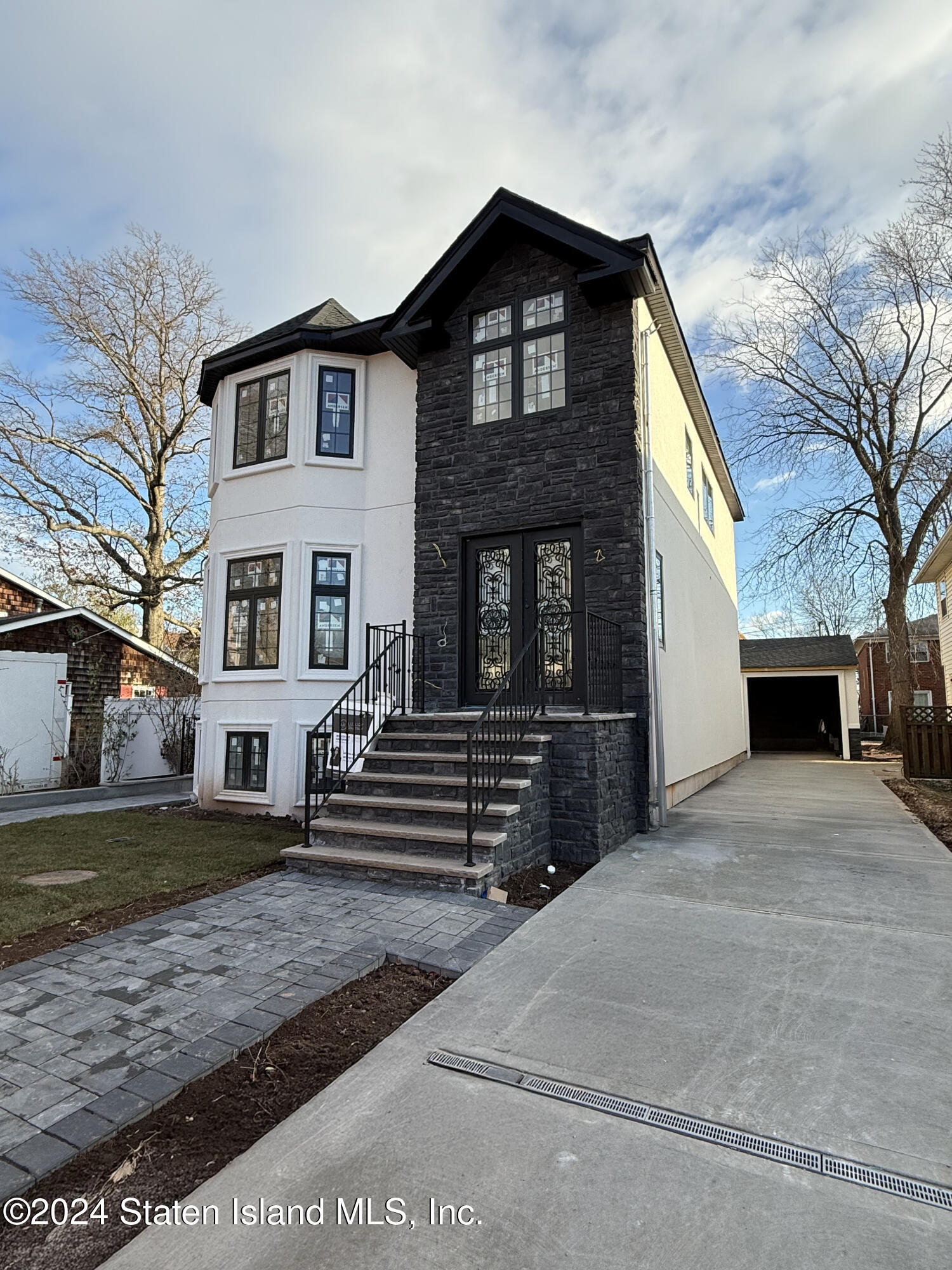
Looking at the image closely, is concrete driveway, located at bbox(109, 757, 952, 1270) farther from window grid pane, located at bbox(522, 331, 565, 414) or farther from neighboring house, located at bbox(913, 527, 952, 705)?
neighboring house, located at bbox(913, 527, 952, 705)

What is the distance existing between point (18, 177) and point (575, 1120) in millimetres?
14441

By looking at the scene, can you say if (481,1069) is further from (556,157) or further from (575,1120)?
(556,157)

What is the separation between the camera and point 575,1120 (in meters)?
2.27

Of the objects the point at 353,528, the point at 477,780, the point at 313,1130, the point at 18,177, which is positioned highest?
the point at 18,177

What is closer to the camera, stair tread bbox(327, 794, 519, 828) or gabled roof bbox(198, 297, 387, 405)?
stair tread bbox(327, 794, 519, 828)

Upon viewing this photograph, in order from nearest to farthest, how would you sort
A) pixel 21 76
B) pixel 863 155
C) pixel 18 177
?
pixel 21 76 < pixel 863 155 < pixel 18 177

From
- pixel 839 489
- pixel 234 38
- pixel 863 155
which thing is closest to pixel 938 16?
pixel 863 155

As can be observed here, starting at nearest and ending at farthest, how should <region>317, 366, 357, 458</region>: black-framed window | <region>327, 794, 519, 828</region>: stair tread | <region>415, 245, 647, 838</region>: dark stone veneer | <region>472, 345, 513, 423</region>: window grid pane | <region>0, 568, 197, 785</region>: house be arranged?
<region>327, 794, 519, 828</region>: stair tread, <region>415, 245, 647, 838</region>: dark stone veneer, <region>472, 345, 513, 423</region>: window grid pane, <region>317, 366, 357, 458</region>: black-framed window, <region>0, 568, 197, 785</region>: house

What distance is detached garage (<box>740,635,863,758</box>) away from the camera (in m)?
19.2

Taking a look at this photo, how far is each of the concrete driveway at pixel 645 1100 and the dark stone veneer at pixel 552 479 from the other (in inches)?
99.7

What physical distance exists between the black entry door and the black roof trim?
2650mm

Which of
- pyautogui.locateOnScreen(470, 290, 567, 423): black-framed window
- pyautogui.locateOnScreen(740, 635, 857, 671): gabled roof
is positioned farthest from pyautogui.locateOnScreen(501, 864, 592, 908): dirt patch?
pyautogui.locateOnScreen(740, 635, 857, 671): gabled roof

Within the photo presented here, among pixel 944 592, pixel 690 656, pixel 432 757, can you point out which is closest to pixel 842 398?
pixel 944 592

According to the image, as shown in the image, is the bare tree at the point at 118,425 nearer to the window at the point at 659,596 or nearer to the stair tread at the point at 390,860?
the window at the point at 659,596
